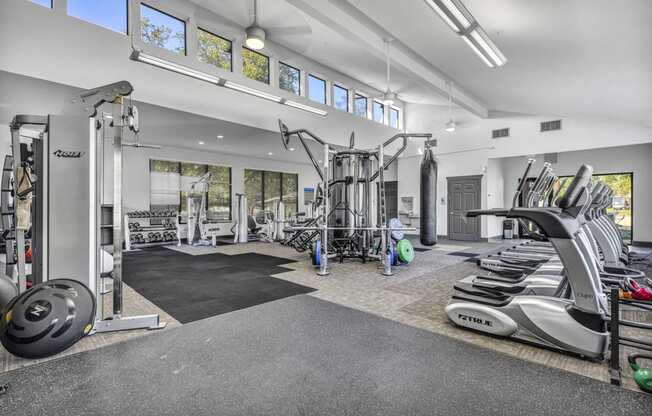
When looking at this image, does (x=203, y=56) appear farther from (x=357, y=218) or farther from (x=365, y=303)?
(x=365, y=303)

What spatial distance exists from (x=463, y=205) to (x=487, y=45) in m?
7.19

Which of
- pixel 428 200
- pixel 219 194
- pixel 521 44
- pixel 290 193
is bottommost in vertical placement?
pixel 428 200

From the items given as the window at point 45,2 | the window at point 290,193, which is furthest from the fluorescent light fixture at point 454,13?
the window at point 290,193

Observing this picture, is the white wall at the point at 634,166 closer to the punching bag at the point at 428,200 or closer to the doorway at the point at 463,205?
the doorway at the point at 463,205

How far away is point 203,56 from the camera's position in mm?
6664

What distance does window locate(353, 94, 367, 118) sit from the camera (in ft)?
32.8

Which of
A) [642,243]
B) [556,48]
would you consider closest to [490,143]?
[642,243]

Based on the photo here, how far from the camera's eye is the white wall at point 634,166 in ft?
27.6

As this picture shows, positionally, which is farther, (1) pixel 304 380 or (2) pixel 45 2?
(2) pixel 45 2

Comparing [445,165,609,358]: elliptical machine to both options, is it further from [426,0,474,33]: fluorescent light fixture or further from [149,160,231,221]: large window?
[149,160,231,221]: large window

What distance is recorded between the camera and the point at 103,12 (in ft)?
16.9

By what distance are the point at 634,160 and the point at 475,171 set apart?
13.0ft

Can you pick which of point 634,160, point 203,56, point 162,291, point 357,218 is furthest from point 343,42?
point 634,160

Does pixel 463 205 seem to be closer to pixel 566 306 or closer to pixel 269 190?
pixel 269 190
